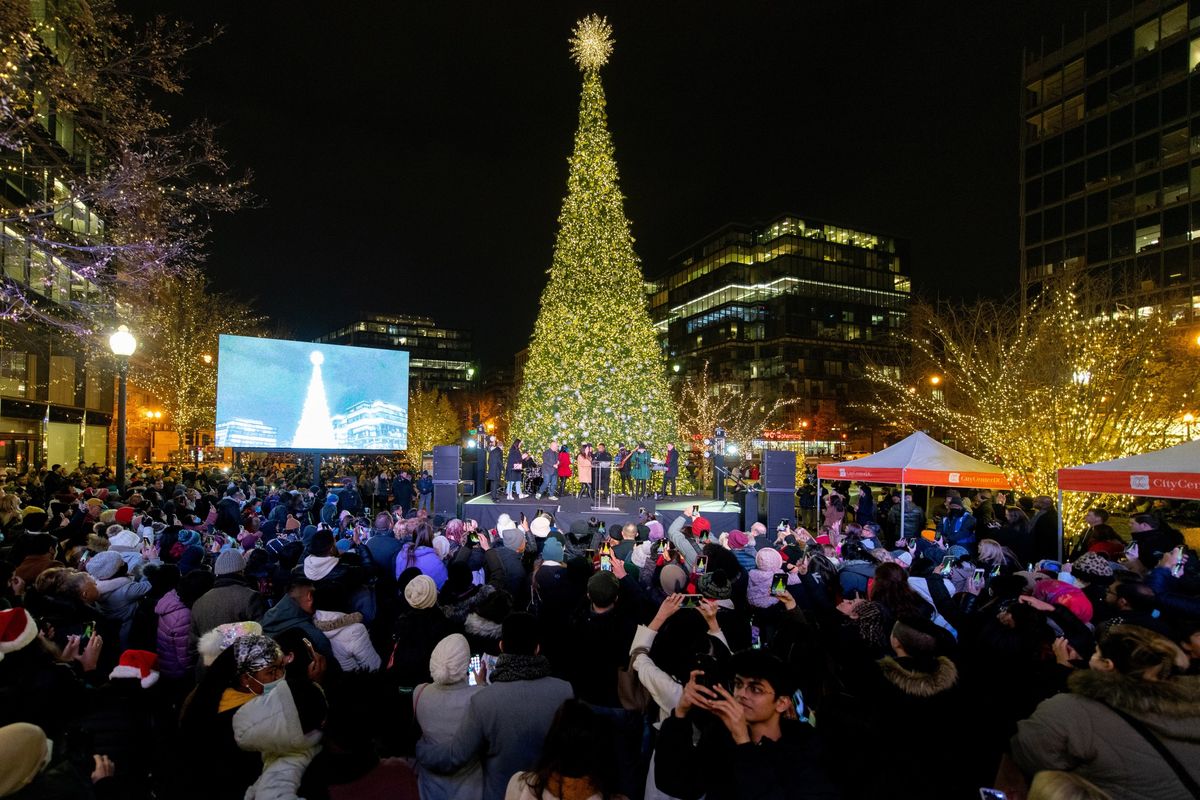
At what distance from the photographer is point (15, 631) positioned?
3385 millimetres

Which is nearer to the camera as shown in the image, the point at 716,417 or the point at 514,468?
the point at 514,468

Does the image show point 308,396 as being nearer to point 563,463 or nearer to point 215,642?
point 563,463

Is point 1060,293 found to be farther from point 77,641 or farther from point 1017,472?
point 77,641

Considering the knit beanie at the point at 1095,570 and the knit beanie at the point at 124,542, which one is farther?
the knit beanie at the point at 124,542

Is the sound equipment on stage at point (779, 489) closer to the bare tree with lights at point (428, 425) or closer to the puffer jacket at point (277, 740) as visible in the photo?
the puffer jacket at point (277, 740)

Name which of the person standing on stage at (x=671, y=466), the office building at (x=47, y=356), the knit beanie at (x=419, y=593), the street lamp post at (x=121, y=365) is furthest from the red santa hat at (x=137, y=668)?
the office building at (x=47, y=356)

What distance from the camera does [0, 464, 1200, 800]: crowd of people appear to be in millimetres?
2479

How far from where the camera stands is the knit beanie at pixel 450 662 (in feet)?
10.3

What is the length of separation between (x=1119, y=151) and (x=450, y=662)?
245 feet

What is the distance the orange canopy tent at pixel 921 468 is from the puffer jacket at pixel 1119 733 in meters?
10.3

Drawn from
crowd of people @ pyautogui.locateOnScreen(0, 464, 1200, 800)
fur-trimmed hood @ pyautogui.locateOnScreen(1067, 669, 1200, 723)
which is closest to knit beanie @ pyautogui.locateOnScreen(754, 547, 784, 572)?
crowd of people @ pyautogui.locateOnScreen(0, 464, 1200, 800)

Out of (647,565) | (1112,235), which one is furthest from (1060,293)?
(1112,235)

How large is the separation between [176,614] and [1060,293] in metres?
20.4

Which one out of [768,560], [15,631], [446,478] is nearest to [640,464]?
[446,478]
